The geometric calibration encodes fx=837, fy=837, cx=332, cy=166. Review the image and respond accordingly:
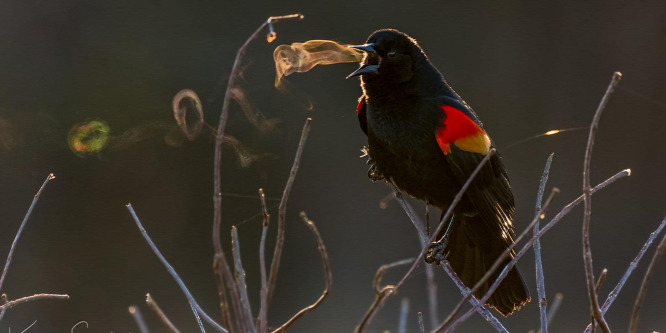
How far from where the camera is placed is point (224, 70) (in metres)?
5.46

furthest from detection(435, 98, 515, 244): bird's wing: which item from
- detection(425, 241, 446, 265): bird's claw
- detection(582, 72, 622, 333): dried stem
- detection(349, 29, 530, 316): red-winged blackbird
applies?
detection(582, 72, 622, 333): dried stem

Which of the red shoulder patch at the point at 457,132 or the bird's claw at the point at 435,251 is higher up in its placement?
the red shoulder patch at the point at 457,132

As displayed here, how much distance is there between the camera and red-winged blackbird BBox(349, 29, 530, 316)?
2037 millimetres

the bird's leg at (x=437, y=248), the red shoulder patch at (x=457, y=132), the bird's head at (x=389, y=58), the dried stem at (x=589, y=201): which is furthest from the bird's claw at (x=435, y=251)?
the dried stem at (x=589, y=201)

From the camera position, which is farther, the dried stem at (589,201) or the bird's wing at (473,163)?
the bird's wing at (473,163)

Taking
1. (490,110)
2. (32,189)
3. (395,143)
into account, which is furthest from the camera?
(490,110)

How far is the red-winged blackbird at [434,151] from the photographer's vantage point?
204 cm

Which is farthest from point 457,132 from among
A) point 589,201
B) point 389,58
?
point 589,201

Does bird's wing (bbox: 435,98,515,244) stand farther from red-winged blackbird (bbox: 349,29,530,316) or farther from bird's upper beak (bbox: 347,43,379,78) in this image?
bird's upper beak (bbox: 347,43,379,78)

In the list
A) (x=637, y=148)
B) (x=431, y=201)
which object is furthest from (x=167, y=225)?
(x=431, y=201)

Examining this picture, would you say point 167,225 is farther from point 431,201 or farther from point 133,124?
point 431,201

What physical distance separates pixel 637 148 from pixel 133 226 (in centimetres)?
339

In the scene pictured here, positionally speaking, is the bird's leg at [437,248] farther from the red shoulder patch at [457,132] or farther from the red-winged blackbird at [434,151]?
the red shoulder patch at [457,132]

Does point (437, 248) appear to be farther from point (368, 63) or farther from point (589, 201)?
point (589, 201)
